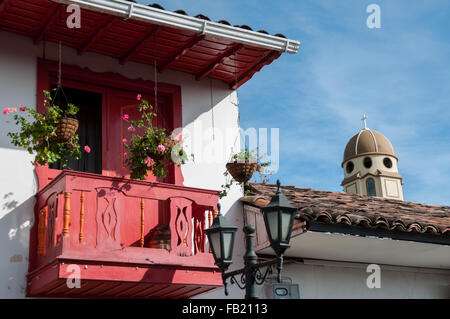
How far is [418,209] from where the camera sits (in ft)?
39.4

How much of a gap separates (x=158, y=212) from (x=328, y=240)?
97.9 inches

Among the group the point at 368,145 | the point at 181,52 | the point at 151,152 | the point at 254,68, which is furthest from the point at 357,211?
the point at 368,145

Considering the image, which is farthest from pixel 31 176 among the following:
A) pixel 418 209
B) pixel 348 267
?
pixel 418 209

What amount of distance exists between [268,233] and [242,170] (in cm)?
337

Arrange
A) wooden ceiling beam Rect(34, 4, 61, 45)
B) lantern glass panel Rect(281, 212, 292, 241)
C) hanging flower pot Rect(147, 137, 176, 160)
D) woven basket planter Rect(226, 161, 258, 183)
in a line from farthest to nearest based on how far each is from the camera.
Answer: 1. woven basket planter Rect(226, 161, 258, 183)
2. hanging flower pot Rect(147, 137, 176, 160)
3. wooden ceiling beam Rect(34, 4, 61, 45)
4. lantern glass panel Rect(281, 212, 292, 241)

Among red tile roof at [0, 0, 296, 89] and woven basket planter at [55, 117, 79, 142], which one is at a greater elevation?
red tile roof at [0, 0, 296, 89]

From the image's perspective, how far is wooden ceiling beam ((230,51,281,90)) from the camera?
9.69m

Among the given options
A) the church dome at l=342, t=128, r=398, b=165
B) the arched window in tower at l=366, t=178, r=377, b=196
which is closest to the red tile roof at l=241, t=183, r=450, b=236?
the arched window in tower at l=366, t=178, r=377, b=196

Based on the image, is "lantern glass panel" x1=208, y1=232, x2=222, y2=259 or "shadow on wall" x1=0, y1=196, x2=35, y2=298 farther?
"shadow on wall" x1=0, y1=196, x2=35, y2=298

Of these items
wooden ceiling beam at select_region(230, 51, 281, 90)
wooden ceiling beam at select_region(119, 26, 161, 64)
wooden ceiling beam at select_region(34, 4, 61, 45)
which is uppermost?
wooden ceiling beam at select_region(230, 51, 281, 90)

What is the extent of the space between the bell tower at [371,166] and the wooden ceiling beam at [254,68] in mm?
38655

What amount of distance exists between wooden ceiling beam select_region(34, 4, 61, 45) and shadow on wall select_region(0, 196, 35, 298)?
2.25m

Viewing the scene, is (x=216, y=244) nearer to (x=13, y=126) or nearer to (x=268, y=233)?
(x=268, y=233)

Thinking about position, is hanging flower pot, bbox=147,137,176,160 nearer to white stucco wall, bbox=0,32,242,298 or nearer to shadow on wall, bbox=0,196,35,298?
white stucco wall, bbox=0,32,242,298
